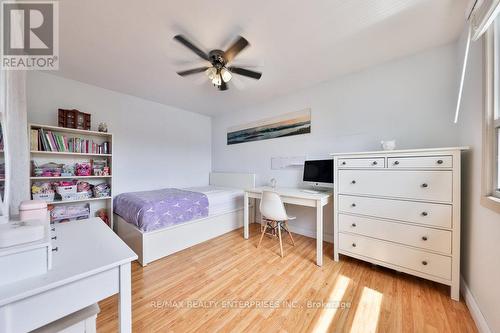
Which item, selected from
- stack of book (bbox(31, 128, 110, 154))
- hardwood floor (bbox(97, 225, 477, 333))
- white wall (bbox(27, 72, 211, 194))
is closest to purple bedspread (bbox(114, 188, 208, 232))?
hardwood floor (bbox(97, 225, 477, 333))

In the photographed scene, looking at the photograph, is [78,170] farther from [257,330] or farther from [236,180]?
[257,330]

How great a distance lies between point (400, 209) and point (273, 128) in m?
2.21

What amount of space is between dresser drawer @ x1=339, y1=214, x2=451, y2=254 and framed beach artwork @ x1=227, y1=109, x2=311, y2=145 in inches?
59.3

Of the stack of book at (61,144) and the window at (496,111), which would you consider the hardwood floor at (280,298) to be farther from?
the stack of book at (61,144)

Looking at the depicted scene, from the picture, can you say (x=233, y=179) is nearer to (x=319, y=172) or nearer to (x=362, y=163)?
(x=319, y=172)

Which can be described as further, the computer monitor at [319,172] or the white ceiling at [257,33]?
the computer monitor at [319,172]

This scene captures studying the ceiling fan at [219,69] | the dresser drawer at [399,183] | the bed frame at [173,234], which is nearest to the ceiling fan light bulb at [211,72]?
the ceiling fan at [219,69]

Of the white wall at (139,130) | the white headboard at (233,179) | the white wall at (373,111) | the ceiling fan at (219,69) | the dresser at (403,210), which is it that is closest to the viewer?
the dresser at (403,210)

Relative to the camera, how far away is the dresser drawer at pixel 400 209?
161 cm

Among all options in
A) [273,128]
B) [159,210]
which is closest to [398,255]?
[273,128]

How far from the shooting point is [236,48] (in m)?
1.67

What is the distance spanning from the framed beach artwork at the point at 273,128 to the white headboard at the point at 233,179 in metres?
0.73

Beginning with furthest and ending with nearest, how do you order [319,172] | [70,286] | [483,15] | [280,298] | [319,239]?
[319,172]
[319,239]
[280,298]
[483,15]
[70,286]

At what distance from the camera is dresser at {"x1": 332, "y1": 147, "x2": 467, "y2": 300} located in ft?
5.20
